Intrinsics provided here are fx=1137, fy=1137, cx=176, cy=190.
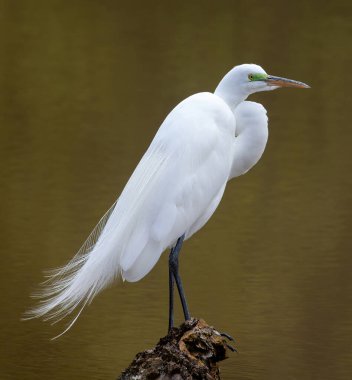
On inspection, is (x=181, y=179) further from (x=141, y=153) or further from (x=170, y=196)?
(x=141, y=153)

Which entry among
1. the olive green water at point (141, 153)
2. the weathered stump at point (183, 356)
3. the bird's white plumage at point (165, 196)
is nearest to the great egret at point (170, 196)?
the bird's white plumage at point (165, 196)

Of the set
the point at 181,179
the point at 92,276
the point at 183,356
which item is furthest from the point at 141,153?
the point at 183,356

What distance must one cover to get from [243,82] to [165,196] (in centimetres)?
39

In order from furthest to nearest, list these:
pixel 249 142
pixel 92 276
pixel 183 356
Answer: pixel 249 142 → pixel 92 276 → pixel 183 356

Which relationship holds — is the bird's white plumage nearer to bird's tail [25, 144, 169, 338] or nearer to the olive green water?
bird's tail [25, 144, 169, 338]

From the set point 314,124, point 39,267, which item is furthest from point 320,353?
point 314,124

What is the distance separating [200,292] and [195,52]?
3873 millimetres

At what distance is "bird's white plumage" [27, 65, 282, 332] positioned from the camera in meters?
2.93

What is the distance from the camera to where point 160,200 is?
299cm

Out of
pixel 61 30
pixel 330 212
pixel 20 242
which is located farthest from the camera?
pixel 61 30

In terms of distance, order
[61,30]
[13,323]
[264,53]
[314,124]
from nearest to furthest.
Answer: [13,323] → [314,124] → [264,53] → [61,30]

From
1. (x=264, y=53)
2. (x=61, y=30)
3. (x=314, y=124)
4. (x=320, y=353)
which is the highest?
(x=61, y=30)

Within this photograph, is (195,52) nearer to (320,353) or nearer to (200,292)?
(200,292)

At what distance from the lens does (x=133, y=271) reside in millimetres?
2930
